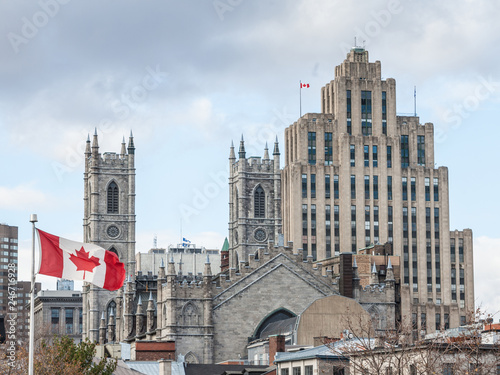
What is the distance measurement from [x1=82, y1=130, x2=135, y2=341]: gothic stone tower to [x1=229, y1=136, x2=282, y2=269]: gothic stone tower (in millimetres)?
16216

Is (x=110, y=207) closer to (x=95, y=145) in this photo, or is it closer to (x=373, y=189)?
(x=95, y=145)

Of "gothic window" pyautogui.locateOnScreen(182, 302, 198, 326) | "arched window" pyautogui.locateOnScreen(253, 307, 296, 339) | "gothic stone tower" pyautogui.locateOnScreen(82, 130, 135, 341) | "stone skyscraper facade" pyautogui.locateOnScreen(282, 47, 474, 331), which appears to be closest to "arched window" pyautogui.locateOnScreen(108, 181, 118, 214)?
"gothic stone tower" pyautogui.locateOnScreen(82, 130, 135, 341)

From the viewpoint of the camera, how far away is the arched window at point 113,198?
194 metres

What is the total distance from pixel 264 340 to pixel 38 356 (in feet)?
94.7

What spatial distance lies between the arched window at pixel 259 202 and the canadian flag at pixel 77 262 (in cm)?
14486

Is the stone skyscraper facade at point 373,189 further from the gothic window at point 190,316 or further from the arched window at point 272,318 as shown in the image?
the gothic window at point 190,316

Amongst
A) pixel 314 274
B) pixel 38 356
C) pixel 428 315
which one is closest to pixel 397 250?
pixel 428 315

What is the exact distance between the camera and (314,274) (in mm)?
109375

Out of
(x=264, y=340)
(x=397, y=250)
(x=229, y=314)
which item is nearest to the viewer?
(x=264, y=340)

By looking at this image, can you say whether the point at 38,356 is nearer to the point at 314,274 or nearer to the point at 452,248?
the point at 314,274

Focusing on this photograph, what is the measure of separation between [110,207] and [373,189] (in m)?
42.3

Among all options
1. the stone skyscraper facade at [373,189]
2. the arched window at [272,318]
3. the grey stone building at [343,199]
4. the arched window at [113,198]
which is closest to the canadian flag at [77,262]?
the arched window at [272,318]

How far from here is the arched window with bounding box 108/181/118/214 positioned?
193875mm

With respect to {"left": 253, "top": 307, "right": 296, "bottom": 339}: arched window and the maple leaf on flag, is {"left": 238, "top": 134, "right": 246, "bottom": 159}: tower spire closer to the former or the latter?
{"left": 253, "top": 307, "right": 296, "bottom": 339}: arched window
